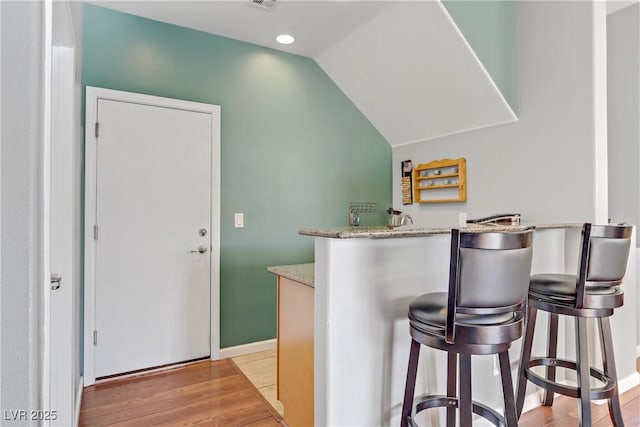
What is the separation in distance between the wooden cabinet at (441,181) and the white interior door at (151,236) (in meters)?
2.00

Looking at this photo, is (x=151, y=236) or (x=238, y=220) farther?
(x=238, y=220)

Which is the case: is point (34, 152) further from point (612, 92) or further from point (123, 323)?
point (612, 92)

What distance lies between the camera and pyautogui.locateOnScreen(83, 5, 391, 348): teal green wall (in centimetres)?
274

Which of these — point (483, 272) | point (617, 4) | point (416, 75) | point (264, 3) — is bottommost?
point (483, 272)

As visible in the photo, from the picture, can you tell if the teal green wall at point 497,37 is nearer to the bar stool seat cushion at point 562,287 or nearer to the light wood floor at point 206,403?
the bar stool seat cushion at point 562,287

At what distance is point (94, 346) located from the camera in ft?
8.46

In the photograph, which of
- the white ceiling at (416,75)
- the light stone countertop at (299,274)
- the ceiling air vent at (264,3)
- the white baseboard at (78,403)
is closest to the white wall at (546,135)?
the white ceiling at (416,75)

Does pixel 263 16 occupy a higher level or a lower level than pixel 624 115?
higher

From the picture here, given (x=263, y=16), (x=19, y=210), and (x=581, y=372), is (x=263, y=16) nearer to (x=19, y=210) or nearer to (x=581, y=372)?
(x=19, y=210)

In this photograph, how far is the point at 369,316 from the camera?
1.57 metres

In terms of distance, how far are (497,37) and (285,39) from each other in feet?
5.59

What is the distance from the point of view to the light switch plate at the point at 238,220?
3.13 metres

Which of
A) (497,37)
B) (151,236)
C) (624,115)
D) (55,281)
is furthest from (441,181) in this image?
(55,281)

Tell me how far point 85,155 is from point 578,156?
11.0 feet
